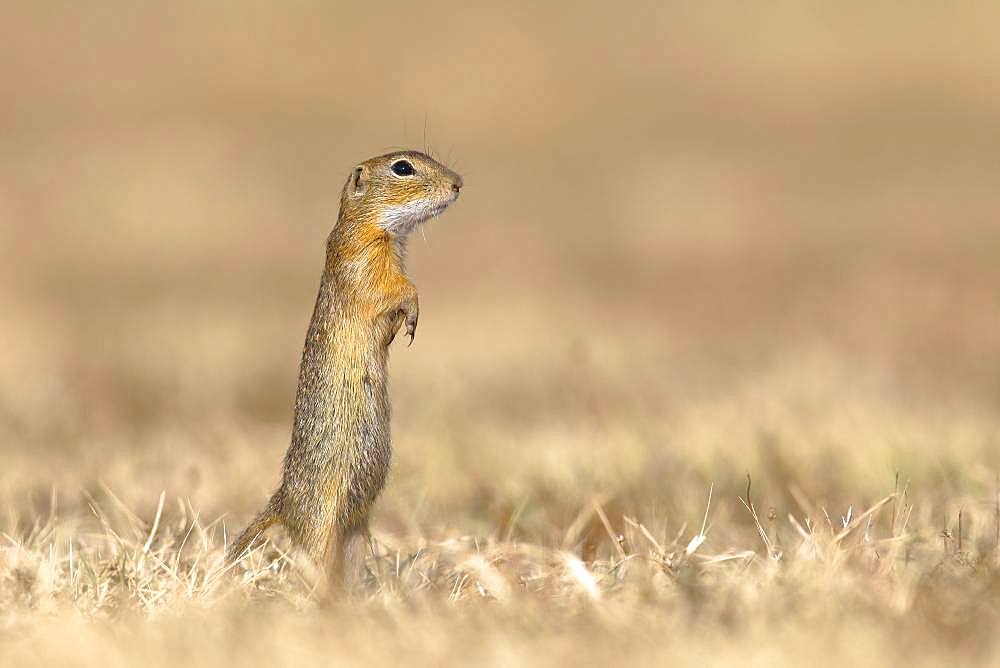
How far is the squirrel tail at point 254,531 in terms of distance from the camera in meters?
5.12

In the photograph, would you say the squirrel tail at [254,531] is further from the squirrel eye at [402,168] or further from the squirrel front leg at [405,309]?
the squirrel eye at [402,168]

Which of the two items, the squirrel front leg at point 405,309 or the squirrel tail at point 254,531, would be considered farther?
the squirrel front leg at point 405,309

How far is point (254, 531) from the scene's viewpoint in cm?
518

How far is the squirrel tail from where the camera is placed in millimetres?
5125

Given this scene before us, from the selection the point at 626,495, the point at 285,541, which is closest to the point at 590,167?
the point at 626,495

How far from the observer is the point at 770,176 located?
20.4 metres

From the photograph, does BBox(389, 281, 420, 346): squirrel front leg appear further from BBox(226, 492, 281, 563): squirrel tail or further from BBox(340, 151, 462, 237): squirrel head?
BBox(226, 492, 281, 563): squirrel tail

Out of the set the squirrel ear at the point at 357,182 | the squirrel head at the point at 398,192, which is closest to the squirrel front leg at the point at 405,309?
the squirrel head at the point at 398,192

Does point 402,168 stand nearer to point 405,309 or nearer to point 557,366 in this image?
point 405,309

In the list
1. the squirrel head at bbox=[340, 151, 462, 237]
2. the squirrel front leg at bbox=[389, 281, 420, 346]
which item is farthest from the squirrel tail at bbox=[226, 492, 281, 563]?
the squirrel head at bbox=[340, 151, 462, 237]

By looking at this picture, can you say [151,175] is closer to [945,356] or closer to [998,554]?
[945,356]

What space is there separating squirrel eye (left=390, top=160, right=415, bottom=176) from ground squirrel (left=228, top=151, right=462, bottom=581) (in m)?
0.18

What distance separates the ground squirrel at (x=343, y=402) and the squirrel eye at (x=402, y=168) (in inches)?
7.2

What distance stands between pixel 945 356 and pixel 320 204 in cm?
1134
